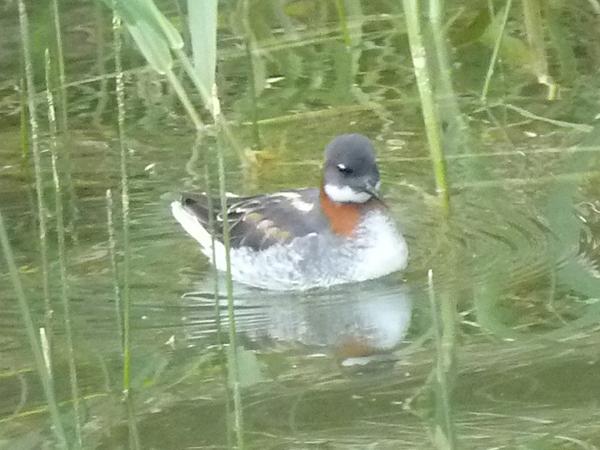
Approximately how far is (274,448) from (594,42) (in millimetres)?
3492

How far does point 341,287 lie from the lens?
468cm

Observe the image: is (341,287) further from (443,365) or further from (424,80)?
(443,365)

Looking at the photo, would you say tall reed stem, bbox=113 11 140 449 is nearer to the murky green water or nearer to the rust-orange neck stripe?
the murky green water

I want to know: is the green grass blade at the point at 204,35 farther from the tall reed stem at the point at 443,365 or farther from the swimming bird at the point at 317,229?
the swimming bird at the point at 317,229

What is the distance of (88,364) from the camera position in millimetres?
3922

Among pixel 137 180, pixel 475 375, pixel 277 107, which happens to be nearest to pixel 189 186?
pixel 137 180

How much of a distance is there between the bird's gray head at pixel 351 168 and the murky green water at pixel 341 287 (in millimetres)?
239

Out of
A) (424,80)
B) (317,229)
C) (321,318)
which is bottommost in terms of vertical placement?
(321,318)

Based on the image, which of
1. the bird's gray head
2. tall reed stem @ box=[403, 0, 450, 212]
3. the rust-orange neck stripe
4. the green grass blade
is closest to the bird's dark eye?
the bird's gray head

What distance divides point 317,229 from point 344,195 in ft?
0.48

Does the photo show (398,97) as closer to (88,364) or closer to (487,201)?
(487,201)

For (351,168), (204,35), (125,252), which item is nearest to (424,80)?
(351,168)

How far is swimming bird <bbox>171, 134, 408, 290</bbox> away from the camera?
4.70 m

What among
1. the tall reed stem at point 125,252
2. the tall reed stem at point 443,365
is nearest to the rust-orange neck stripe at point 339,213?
the tall reed stem at point 443,365
